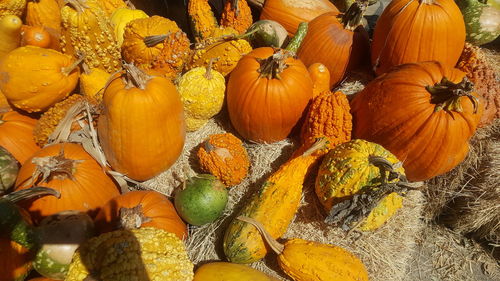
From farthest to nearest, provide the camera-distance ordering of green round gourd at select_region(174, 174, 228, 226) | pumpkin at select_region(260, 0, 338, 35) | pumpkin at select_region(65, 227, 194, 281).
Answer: pumpkin at select_region(260, 0, 338, 35), green round gourd at select_region(174, 174, 228, 226), pumpkin at select_region(65, 227, 194, 281)

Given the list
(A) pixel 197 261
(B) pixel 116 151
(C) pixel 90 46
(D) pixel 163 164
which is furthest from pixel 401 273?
(C) pixel 90 46

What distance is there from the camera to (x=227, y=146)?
8.01 ft

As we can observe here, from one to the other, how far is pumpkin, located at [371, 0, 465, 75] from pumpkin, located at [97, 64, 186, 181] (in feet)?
5.60

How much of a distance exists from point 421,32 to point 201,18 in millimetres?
1902

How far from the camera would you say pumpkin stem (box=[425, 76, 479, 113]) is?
1928 millimetres

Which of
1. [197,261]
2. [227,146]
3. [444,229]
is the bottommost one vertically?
[444,229]

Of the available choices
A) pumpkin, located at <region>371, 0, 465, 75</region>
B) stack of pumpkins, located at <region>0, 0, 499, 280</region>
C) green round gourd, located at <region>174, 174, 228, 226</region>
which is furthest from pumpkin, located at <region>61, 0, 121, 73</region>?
pumpkin, located at <region>371, 0, 465, 75</region>

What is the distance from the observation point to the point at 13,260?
1.88m

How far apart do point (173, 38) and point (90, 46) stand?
652mm

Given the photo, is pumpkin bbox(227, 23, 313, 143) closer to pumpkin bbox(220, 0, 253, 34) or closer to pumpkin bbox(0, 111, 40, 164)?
pumpkin bbox(220, 0, 253, 34)

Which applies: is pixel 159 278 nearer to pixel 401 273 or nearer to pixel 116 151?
pixel 116 151

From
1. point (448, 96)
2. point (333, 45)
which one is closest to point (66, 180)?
point (333, 45)

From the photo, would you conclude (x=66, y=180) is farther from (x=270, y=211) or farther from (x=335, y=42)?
(x=335, y=42)

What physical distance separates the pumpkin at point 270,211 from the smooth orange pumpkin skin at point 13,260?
114 cm
